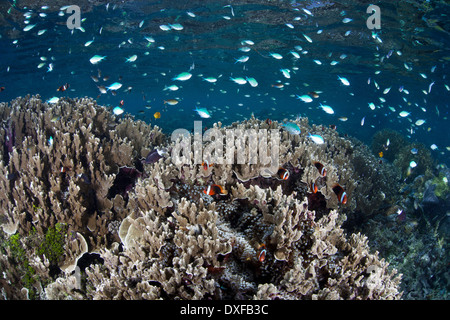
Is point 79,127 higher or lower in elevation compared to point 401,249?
higher

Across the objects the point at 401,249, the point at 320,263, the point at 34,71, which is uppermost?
the point at 320,263

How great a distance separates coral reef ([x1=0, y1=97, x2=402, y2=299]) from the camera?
3.08 metres

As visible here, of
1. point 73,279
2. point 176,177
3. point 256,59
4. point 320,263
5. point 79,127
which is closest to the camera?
point 320,263

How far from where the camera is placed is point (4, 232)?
496 centimetres

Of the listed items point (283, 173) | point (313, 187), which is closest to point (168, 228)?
point (283, 173)

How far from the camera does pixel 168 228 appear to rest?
359cm

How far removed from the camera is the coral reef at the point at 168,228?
308 cm

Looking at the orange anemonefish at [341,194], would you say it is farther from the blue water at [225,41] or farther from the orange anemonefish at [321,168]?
the blue water at [225,41]

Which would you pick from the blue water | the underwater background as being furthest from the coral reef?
the blue water

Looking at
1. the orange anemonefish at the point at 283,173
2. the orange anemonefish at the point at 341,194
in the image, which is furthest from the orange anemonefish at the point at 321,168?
the orange anemonefish at the point at 283,173

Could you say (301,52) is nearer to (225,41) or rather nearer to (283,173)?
(225,41)

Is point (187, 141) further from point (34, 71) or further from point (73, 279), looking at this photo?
point (34, 71)
